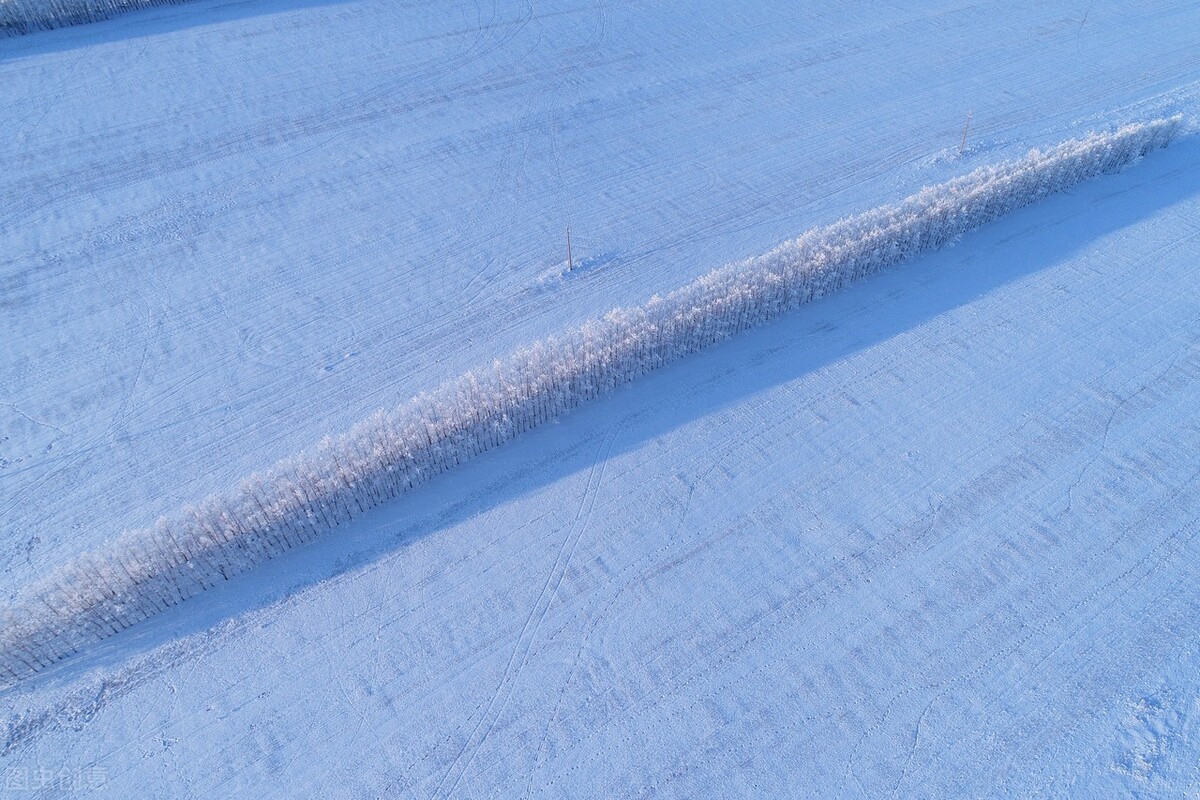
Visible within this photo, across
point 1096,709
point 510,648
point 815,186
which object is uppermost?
point 815,186

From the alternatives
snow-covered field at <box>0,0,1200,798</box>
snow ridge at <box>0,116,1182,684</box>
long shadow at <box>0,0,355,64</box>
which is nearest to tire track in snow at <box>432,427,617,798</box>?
snow-covered field at <box>0,0,1200,798</box>

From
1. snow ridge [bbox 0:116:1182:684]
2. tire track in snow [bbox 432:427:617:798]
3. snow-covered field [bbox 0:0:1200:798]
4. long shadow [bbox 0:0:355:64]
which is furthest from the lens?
long shadow [bbox 0:0:355:64]

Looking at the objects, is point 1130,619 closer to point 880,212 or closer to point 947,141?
point 880,212

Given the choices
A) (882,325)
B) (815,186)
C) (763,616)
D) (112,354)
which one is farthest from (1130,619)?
(112,354)

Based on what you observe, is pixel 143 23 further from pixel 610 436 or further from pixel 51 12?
pixel 610 436

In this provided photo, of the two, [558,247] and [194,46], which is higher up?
[194,46]

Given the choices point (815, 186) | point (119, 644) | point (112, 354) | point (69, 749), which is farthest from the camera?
point (815, 186)

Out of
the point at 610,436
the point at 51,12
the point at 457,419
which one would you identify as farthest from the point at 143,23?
the point at 610,436

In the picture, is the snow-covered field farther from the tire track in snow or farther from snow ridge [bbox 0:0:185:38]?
snow ridge [bbox 0:0:185:38]
